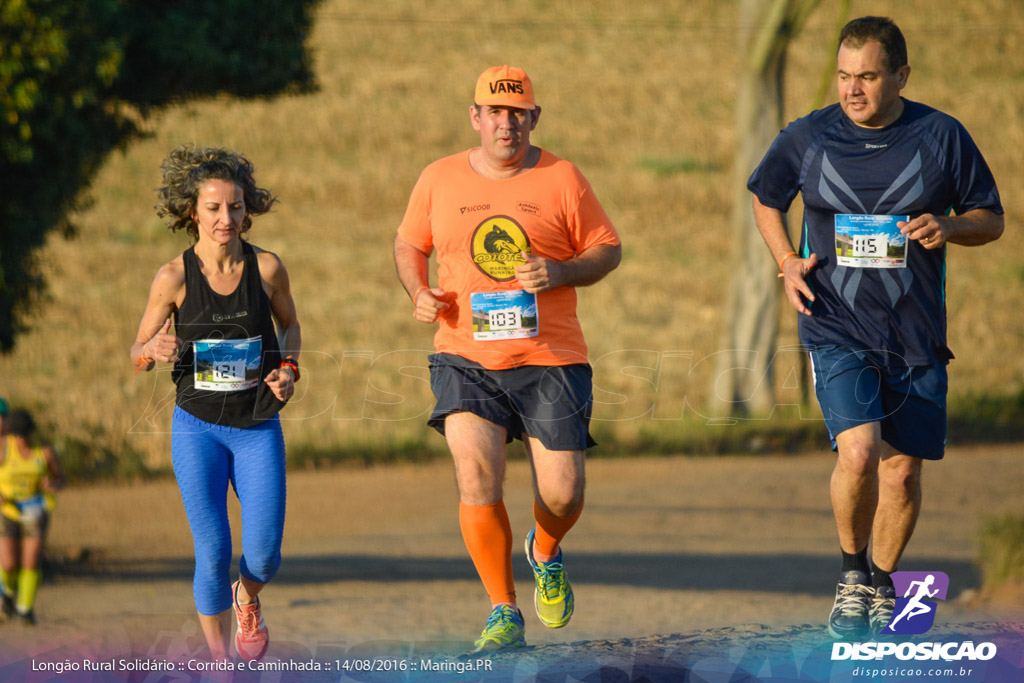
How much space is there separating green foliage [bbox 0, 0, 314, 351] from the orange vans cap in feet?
15.4

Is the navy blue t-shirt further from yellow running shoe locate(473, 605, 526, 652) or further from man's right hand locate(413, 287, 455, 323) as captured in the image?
yellow running shoe locate(473, 605, 526, 652)

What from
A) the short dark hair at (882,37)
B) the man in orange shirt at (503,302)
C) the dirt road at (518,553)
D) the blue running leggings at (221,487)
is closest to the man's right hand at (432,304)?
the man in orange shirt at (503,302)

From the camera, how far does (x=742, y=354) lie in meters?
16.4

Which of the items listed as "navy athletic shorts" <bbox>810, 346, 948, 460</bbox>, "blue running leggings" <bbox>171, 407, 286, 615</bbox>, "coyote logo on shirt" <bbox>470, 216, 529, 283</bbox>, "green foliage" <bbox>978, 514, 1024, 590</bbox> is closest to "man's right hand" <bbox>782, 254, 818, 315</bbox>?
"navy athletic shorts" <bbox>810, 346, 948, 460</bbox>

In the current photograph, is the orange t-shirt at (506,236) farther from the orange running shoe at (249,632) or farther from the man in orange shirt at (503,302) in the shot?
the orange running shoe at (249,632)

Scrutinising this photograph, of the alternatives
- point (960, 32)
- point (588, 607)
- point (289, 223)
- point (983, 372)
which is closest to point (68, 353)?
point (289, 223)

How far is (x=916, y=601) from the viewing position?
15.7ft

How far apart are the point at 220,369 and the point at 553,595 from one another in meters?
1.68

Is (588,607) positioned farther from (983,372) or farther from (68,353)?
(68,353)

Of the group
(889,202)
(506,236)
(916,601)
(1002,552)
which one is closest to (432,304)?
(506,236)

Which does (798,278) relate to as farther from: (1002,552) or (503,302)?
(1002,552)

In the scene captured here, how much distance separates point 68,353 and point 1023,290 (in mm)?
17753

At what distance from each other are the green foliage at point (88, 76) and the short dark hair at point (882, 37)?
18.9ft

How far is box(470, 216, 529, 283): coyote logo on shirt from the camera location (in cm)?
477
